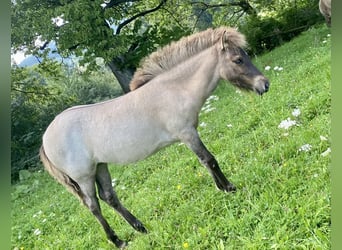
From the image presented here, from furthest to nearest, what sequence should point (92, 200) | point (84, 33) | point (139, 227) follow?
point (84, 33) → point (92, 200) → point (139, 227)

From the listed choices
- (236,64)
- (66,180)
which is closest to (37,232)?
(66,180)

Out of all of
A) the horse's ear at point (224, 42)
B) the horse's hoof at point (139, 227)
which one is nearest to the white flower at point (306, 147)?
the horse's ear at point (224, 42)

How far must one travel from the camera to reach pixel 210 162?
138 inches

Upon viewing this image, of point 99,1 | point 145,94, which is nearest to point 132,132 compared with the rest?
point 145,94

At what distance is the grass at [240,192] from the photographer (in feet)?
8.51

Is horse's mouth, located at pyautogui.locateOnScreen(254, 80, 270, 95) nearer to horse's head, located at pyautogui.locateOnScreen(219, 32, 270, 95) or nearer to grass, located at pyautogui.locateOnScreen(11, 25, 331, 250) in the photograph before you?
horse's head, located at pyautogui.locateOnScreen(219, 32, 270, 95)

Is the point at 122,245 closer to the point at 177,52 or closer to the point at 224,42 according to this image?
the point at 177,52

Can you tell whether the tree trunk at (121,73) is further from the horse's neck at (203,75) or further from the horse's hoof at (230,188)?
the horse's hoof at (230,188)

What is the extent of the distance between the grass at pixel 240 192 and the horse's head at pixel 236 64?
215mm

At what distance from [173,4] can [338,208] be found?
16900mm

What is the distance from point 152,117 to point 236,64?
96 centimetres

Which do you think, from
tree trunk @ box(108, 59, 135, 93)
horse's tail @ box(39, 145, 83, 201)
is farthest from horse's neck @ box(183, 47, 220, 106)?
tree trunk @ box(108, 59, 135, 93)

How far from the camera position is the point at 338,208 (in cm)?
80

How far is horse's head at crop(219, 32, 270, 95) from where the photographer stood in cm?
357
